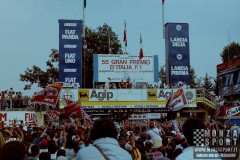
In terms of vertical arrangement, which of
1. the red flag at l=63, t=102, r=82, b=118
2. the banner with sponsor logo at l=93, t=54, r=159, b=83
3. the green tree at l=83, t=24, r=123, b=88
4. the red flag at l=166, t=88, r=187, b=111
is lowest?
the red flag at l=63, t=102, r=82, b=118

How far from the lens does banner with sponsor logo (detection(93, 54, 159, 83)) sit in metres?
43.9

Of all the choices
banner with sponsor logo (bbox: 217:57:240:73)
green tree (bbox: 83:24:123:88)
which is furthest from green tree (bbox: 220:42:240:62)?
green tree (bbox: 83:24:123:88)

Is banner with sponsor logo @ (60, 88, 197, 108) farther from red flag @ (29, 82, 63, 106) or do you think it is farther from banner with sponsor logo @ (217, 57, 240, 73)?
red flag @ (29, 82, 63, 106)

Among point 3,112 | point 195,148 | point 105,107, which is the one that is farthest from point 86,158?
point 105,107

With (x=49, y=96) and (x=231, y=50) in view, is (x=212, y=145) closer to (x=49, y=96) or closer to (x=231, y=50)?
(x=49, y=96)

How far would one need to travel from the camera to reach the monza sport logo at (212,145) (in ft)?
16.3

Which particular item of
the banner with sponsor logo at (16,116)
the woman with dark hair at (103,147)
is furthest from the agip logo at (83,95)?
the woman with dark hair at (103,147)

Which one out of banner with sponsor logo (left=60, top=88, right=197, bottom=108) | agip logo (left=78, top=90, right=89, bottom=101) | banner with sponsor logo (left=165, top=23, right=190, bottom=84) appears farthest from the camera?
banner with sponsor logo (left=165, top=23, right=190, bottom=84)

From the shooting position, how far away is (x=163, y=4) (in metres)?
49.9

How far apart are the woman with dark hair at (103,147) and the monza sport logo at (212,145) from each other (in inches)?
31.5

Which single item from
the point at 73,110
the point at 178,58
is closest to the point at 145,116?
the point at 178,58

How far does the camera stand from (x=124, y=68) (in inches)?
1740

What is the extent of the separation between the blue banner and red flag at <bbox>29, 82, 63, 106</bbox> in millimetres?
23018

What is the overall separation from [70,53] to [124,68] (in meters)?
5.74
